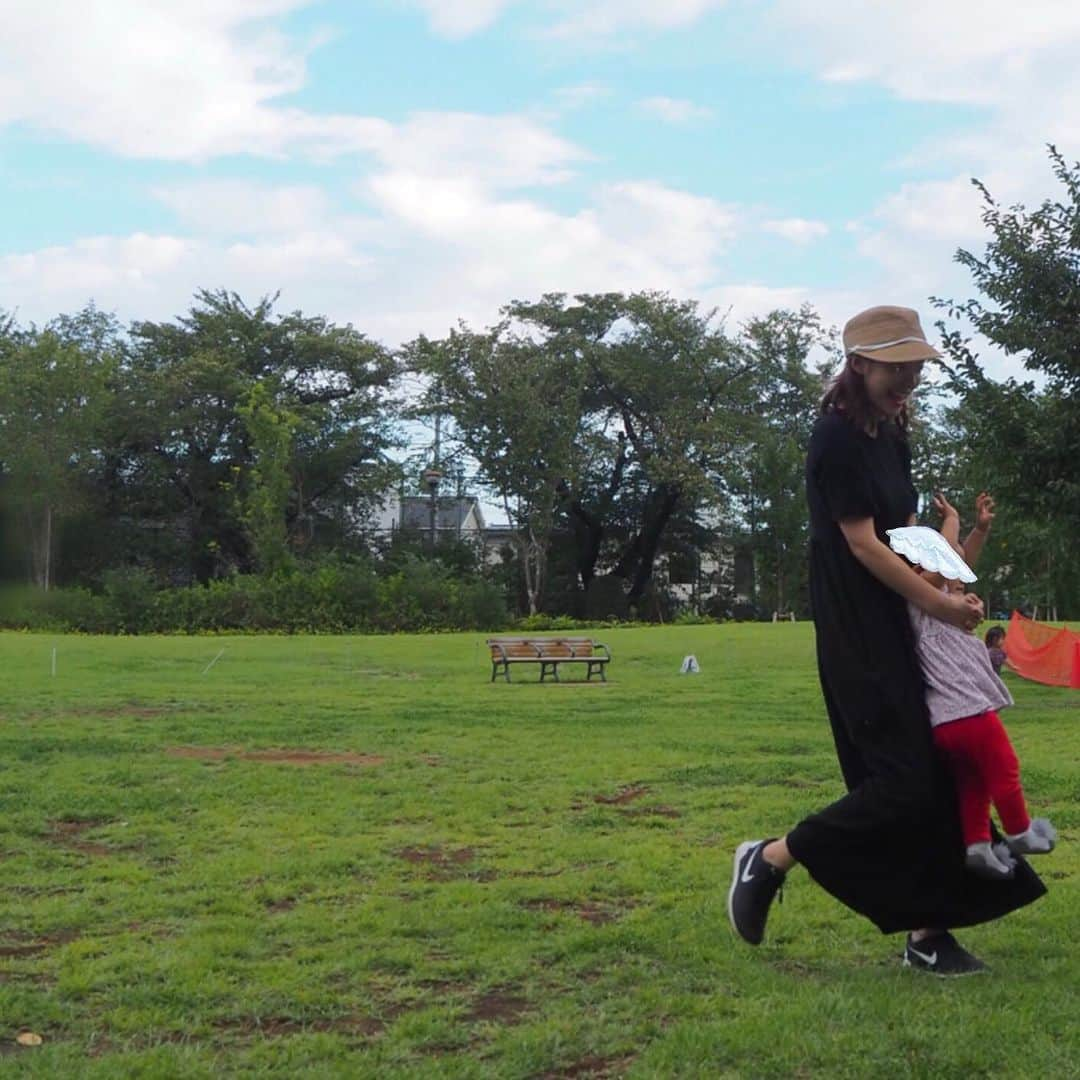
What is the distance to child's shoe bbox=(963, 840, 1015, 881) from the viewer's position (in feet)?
12.8

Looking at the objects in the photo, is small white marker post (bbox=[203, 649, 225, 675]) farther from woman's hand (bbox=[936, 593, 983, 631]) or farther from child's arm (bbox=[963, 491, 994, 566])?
woman's hand (bbox=[936, 593, 983, 631])

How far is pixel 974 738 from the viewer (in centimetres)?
386

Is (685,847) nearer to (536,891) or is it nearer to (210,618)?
(536,891)

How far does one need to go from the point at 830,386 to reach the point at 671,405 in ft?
153

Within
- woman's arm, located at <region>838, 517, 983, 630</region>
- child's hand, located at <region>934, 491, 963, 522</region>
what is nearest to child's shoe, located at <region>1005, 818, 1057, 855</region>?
woman's arm, located at <region>838, 517, 983, 630</region>

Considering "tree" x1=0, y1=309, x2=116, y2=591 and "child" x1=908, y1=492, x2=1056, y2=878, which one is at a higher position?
"tree" x1=0, y1=309, x2=116, y2=591

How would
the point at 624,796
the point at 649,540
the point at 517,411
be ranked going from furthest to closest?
the point at 649,540, the point at 517,411, the point at 624,796

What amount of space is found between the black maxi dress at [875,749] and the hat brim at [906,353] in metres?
0.21

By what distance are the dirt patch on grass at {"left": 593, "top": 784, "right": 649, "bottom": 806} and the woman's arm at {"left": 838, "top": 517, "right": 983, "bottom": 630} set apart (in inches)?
172

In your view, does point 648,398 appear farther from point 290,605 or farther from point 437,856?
point 437,856

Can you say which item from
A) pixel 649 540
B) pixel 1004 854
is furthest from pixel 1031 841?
pixel 649 540

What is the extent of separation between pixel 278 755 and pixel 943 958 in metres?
6.91

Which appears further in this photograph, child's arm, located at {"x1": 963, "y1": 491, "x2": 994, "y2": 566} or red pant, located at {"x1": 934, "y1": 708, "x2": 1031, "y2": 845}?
child's arm, located at {"x1": 963, "y1": 491, "x2": 994, "y2": 566}

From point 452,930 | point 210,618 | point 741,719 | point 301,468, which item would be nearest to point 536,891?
point 452,930
